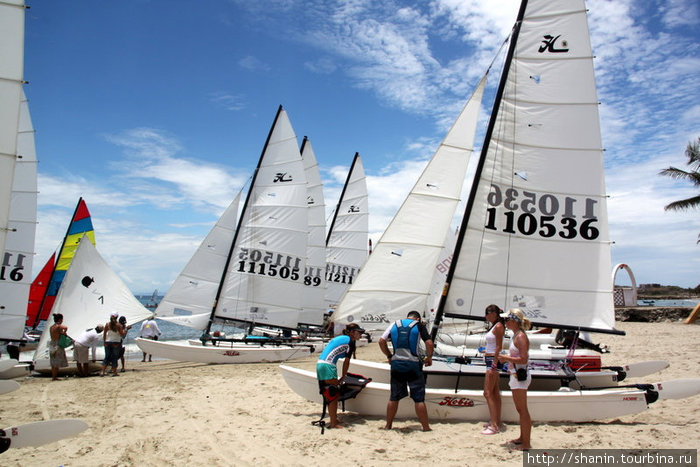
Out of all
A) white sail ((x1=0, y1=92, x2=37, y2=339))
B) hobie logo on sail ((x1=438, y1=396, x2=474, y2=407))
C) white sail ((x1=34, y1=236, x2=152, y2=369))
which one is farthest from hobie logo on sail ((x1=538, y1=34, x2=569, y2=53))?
white sail ((x1=0, y1=92, x2=37, y2=339))

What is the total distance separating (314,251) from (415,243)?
1148cm

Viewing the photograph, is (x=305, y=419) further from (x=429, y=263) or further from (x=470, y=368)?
(x=429, y=263)

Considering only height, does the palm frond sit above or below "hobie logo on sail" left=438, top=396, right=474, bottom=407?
above

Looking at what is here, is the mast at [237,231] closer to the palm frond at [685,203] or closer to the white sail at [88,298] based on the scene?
the white sail at [88,298]

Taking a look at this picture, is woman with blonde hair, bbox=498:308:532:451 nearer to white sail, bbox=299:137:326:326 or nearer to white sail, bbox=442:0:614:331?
white sail, bbox=442:0:614:331

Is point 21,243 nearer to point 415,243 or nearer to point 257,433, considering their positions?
point 257,433

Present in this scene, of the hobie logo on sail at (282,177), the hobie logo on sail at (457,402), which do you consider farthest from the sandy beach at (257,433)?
the hobie logo on sail at (282,177)

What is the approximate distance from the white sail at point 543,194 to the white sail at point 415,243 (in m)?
1.49

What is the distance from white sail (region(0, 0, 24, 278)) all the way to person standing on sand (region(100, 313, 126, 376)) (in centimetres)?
737

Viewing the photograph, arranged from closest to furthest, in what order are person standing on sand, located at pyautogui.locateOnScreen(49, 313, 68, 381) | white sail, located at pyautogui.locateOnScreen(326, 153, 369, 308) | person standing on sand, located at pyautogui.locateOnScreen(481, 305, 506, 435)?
person standing on sand, located at pyautogui.locateOnScreen(481, 305, 506, 435)
person standing on sand, located at pyautogui.locateOnScreen(49, 313, 68, 381)
white sail, located at pyautogui.locateOnScreen(326, 153, 369, 308)

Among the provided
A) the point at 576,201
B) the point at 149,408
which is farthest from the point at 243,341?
the point at 576,201

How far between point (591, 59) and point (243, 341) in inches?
458

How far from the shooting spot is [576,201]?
8.02 metres

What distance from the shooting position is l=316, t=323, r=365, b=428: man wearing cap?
6.35m
